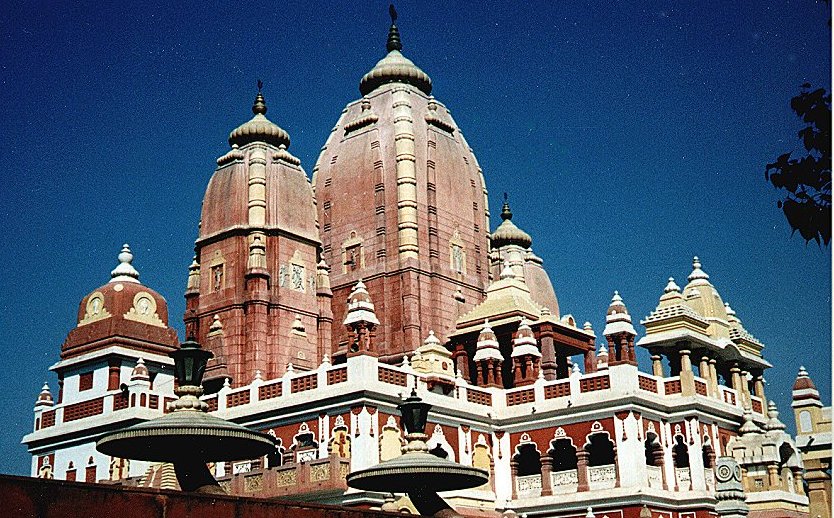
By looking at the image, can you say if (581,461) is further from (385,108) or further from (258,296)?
(385,108)

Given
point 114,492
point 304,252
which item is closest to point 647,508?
point 304,252

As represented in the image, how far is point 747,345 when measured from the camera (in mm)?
40875

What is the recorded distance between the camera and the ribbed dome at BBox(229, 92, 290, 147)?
146 feet

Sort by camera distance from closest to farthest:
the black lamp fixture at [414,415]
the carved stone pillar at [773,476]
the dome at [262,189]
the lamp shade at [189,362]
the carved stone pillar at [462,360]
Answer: the lamp shade at [189,362] → the black lamp fixture at [414,415] → the carved stone pillar at [773,476] → the carved stone pillar at [462,360] → the dome at [262,189]

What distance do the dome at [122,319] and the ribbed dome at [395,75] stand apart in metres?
14.1

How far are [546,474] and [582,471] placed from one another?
4.27ft

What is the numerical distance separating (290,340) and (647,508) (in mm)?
14687

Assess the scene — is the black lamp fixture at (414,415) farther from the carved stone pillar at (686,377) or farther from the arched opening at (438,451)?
the carved stone pillar at (686,377)

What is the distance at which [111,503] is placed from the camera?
11.4 m

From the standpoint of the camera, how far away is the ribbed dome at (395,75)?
1898 inches

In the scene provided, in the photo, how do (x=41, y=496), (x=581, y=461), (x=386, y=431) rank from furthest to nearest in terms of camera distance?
(x=581, y=461)
(x=386, y=431)
(x=41, y=496)

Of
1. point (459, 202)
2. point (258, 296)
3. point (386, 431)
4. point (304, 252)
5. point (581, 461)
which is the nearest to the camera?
point (386, 431)

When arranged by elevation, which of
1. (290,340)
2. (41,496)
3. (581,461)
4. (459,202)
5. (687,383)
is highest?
(459,202)

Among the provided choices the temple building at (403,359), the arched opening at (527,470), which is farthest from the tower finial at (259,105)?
the arched opening at (527,470)
